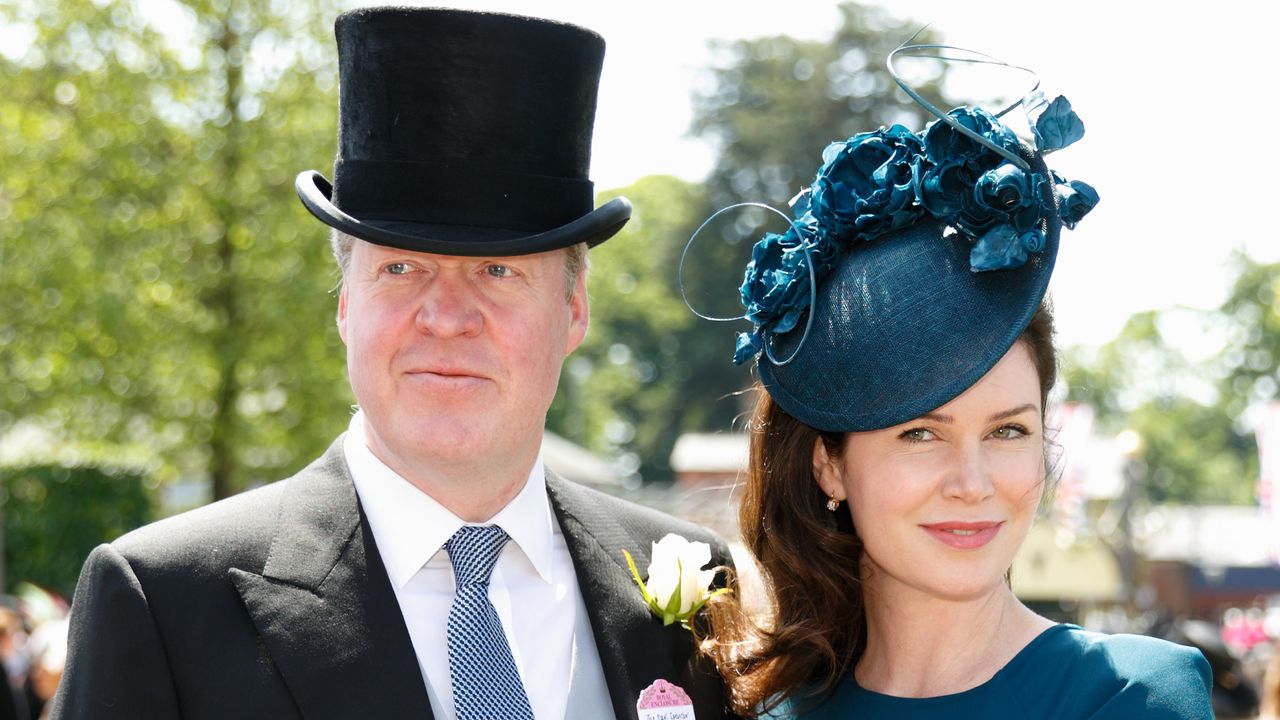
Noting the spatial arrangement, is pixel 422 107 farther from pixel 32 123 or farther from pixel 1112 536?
pixel 1112 536

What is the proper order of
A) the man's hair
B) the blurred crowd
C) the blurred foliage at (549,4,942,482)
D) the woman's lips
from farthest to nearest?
the blurred foliage at (549,4,942,482), the blurred crowd, the man's hair, the woman's lips

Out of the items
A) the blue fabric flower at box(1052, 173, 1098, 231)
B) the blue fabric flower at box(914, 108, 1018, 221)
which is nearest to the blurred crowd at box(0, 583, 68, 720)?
the blue fabric flower at box(914, 108, 1018, 221)

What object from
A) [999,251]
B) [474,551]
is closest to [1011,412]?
[999,251]

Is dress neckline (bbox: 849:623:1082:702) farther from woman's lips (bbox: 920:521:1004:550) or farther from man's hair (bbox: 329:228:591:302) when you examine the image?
man's hair (bbox: 329:228:591:302)

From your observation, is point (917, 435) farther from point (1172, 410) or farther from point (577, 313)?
point (1172, 410)

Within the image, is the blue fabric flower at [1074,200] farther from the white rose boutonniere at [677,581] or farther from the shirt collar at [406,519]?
the shirt collar at [406,519]

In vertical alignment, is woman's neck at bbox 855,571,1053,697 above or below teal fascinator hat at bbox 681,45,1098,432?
below

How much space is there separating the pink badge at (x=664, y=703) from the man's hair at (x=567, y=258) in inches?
33.9

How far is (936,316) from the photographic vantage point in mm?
2801

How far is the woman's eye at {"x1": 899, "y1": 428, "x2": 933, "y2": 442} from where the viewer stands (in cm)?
291

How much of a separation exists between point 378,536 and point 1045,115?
1.61 m

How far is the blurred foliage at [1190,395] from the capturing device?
6788cm

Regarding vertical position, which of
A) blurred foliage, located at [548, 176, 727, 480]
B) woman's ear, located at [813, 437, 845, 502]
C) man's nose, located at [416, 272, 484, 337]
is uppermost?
man's nose, located at [416, 272, 484, 337]

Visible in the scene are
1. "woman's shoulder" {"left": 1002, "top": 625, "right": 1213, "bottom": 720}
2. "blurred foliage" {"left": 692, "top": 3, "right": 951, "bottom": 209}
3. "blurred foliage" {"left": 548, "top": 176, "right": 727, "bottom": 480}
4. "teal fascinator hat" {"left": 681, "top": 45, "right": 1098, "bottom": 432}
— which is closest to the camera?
"woman's shoulder" {"left": 1002, "top": 625, "right": 1213, "bottom": 720}
